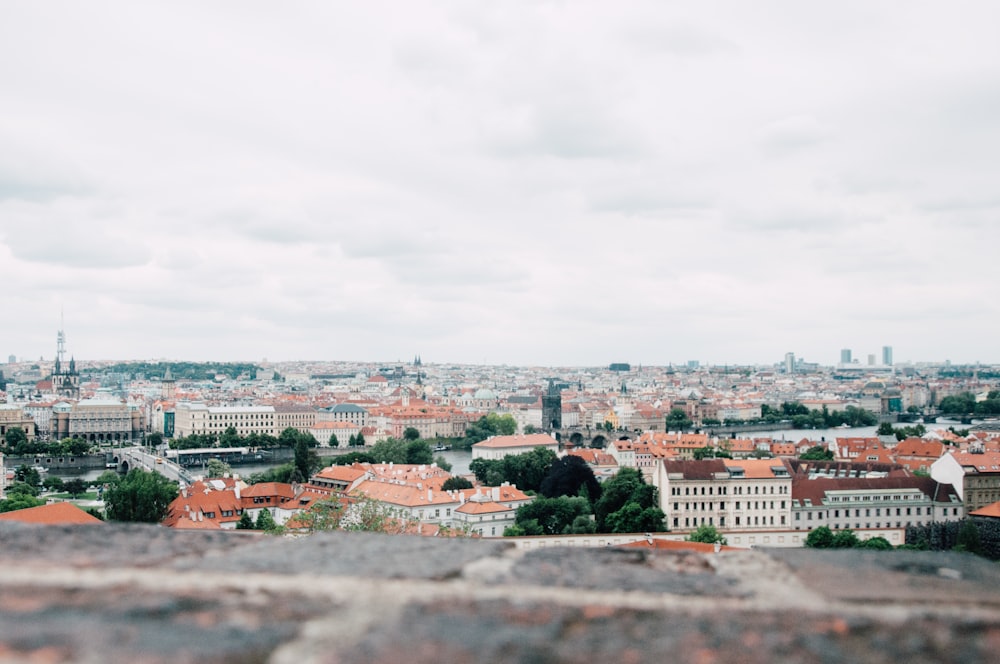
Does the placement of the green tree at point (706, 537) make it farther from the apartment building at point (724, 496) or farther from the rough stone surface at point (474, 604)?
the rough stone surface at point (474, 604)

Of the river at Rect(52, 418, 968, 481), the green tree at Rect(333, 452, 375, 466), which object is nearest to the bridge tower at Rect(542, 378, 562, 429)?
the river at Rect(52, 418, 968, 481)

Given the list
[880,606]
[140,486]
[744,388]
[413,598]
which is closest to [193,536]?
[413,598]

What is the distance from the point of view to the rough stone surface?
143cm

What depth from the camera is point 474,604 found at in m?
1.60

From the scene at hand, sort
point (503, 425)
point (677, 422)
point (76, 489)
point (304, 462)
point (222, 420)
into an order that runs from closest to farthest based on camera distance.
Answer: point (76, 489) → point (304, 462) → point (503, 425) → point (222, 420) → point (677, 422)

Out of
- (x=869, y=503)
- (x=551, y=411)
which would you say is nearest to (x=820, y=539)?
(x=869, y=503)

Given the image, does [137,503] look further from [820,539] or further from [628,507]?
[820,539]

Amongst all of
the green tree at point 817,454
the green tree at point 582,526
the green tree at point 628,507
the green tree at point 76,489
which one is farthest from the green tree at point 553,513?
the green tree at point 76,489

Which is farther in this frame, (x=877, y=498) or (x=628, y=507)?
(x=877, y=498)

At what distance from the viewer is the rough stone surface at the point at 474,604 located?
1.43 metres

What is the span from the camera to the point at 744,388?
15225cm

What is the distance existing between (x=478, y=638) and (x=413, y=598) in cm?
18

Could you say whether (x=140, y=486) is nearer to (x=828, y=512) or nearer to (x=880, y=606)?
(x=828, y=512)

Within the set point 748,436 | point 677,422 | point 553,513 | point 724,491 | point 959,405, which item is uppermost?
point 959,405
